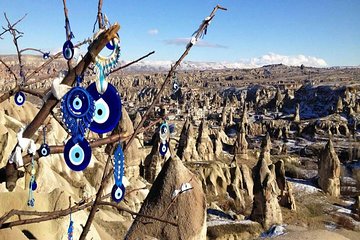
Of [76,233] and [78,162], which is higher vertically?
[78,162]

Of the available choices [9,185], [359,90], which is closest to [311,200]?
[9,185]

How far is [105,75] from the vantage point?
2137mm

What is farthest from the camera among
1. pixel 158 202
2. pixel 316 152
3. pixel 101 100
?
pixel 316 152

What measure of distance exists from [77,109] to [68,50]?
1.15 feet

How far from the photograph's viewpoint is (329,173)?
135 feet

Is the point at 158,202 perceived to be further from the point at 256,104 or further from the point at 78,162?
the point at 256,104

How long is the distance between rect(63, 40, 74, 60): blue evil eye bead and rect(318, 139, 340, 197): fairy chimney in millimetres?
41984

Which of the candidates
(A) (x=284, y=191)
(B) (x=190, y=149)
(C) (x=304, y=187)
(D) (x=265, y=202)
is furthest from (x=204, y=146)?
(D) (x=265, y=202)

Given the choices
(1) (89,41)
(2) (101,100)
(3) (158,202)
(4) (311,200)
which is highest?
(1) (89,41)

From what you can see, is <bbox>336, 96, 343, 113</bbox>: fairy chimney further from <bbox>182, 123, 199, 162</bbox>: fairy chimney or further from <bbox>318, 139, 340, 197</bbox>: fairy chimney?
<bbox>182, 123, 199, 162</bbox>: fairy chimney

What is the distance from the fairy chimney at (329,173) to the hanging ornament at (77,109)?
41.9 m

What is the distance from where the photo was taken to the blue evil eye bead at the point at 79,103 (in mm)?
2006

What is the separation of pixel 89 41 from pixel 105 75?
0.21 meters

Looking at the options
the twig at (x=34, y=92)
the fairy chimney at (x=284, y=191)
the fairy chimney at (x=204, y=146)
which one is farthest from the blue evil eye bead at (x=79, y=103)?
the fairy chimney at (x=204, y=146)
